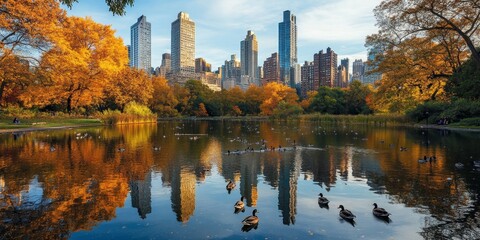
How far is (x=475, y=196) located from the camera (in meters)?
11.8

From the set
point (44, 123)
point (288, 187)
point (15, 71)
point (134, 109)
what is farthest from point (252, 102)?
point (288, 187)

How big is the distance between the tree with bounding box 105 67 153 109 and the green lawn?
9.82m

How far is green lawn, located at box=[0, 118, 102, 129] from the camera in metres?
42.2

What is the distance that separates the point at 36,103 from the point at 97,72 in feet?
34.6

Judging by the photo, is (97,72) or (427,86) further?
(97,72)

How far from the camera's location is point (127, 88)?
235ft

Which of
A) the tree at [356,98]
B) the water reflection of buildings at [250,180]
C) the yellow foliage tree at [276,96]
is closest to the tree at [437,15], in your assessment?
the water reflection of buildings at [250,180]

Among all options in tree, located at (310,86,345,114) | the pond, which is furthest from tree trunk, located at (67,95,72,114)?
tree, located at (310,86,345,114)

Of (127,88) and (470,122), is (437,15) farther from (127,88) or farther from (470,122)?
(127,88)

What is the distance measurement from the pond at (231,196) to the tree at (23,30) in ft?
71.5

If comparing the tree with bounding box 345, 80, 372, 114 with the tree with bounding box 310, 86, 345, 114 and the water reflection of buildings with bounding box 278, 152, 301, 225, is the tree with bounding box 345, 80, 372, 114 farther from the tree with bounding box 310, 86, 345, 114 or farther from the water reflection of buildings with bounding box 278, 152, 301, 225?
the water reflection of buildings with bounding box 278, 152, 301, 225

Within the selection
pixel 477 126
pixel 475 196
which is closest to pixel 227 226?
pixel 475 196

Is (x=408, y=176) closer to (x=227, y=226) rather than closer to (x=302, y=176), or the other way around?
(x=302, y=176)

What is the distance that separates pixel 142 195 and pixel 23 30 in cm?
3582
